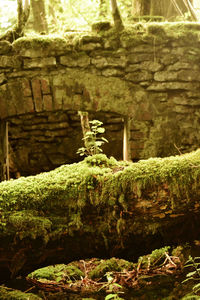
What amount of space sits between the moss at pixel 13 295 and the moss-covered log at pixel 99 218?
177mm

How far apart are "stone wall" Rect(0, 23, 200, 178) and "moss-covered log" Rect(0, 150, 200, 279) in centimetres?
232

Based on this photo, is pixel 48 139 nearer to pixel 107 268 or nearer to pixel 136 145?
pixel 136 145

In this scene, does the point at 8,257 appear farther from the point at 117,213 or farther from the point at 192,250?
the point at 192,250

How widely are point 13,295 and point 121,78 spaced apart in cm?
307

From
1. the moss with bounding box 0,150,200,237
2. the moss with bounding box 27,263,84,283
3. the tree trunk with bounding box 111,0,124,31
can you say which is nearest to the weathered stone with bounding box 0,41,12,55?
the tree trunk with bounding box 111,0,124,31

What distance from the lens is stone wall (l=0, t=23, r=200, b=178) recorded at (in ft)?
13.8

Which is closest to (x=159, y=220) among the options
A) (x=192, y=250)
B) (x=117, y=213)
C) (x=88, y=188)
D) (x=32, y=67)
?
(x=117, y=213)

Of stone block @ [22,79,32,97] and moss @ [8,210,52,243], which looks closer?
moss @ [8,210,52,243]

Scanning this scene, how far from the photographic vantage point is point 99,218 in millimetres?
1980

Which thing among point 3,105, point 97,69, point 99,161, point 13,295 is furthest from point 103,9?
point 13,295

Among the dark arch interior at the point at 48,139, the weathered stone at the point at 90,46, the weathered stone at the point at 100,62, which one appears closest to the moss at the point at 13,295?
the dark arch interior at the point at 48,139

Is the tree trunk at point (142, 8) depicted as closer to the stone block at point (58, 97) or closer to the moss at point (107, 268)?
the stone block at point (58, 97)

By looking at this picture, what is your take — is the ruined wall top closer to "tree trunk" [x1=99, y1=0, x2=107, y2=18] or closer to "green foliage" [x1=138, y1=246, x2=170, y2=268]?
"tree trunk" [x1=99, y1=0, x2=107, y2=18]

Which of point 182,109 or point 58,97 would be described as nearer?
point 58,97
